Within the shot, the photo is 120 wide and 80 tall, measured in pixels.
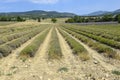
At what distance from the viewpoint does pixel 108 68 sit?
1348 cm

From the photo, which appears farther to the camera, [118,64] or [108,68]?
[118,64]

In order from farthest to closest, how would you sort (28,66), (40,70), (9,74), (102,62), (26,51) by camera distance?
(26,51) < (102,62) < (28,66) < (40,70) < (9,74)

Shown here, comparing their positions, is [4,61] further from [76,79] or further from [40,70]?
[76,79]

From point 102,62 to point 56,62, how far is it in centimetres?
287

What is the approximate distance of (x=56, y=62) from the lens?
1523cm

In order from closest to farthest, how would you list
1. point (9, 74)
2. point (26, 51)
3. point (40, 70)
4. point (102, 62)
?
point (9, 74), point (40, 70), point (102, 62), point (26, 51)

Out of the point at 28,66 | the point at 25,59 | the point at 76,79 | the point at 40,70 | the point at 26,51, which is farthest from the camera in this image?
the point at 26,51

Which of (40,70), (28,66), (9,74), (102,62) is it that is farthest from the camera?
(102,62)

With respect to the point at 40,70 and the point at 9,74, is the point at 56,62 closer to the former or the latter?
the point at 40,70

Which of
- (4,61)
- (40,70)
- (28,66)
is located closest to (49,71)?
(40,70)

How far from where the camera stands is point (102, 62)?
15180mm

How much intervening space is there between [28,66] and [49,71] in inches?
70.6

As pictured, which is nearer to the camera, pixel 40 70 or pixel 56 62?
pixel 40 70

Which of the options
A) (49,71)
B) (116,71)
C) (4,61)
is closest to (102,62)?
(116,71)
